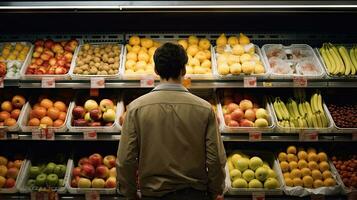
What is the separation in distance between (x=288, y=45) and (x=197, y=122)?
2257 millimetres

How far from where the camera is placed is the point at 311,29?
449 centimetres

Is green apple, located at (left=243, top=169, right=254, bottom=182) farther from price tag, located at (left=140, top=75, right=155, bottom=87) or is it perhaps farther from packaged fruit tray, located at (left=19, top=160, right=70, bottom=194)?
packaged fruit tray, located at (left=19, top=160, right=70, bottom=194)

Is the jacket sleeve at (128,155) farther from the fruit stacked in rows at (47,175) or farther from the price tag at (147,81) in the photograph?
the fruit stacked in rows at (47,175)

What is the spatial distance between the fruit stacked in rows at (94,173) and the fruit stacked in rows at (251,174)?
110 centimetres

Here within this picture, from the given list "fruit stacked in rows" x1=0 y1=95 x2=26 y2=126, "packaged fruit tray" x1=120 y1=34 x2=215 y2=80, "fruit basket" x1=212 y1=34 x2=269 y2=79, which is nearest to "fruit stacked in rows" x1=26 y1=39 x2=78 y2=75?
"fruit stacked in rows" x1=0 y1=95 x2=26 y2=126

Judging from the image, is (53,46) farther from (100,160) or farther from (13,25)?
(100,160)

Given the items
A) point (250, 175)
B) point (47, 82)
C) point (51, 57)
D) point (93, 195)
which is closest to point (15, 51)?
point (51, 57)

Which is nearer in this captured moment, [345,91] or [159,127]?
[159,127]

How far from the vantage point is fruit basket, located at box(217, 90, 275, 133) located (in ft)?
12.3

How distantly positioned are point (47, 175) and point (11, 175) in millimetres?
329

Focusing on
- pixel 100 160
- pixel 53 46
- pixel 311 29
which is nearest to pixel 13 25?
pixel 53 46

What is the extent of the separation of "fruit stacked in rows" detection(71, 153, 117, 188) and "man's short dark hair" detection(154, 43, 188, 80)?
1.57 meters

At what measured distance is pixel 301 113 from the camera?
13.4ft

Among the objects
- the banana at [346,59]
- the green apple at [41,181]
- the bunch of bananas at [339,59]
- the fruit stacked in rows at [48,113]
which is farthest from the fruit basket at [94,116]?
the banana at [346,59]
